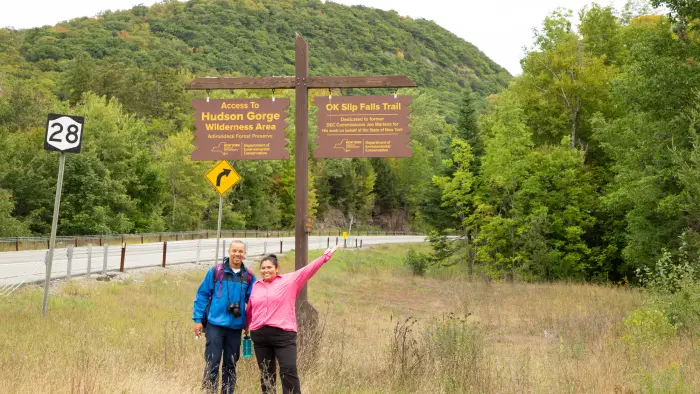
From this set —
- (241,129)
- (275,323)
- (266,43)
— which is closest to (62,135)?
(241,129)

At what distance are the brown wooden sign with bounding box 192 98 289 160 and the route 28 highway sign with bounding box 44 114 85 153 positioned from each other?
2.26m

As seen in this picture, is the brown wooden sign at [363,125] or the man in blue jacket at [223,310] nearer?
the man in blue jacket at [223,310]

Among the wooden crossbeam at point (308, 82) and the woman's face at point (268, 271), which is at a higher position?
the wooden crossbeam at point (308, 82)

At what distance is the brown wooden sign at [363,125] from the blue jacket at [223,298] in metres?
3.31

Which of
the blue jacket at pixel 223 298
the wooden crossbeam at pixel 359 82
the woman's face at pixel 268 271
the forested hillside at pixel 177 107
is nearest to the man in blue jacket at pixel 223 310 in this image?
the blue jacket at pixel 223 298

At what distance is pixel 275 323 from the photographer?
6.28 m

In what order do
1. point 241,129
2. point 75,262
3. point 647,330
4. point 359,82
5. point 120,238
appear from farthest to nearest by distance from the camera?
point 120,238, point 75,262, point 647,330, point 359,82, point 241,129

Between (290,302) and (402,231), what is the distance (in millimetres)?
90630

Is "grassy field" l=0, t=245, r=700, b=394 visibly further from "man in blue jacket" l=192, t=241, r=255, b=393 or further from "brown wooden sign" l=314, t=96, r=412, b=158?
"brown wooden sign" l=314, t=96, r=412, b=158

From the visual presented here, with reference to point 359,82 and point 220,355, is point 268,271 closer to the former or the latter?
point 220,355

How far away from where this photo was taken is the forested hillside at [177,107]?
152 feet

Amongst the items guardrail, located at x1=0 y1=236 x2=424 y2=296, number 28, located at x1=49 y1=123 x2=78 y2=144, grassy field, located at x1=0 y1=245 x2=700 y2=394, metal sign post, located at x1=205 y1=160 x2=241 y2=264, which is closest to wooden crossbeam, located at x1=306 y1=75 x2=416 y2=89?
grassy field, located at x1=0 y1=245 x2=700 y2=394

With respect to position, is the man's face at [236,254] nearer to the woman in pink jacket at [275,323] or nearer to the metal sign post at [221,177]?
the woman in pink jacket at [275,323]

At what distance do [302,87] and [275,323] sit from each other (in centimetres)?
450
